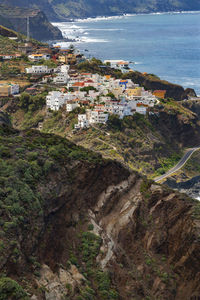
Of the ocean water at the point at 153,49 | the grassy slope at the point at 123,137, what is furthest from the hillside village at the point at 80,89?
the ocean water at the point at 153,49

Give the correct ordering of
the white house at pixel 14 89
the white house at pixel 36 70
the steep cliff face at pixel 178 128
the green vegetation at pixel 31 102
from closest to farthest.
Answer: the steep cliff face at pixel 178 128
the green vegetation at pixel 31 102
the white house at pixel 14 89
the white house at pixel 36 70

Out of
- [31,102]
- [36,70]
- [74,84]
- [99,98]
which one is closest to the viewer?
[99,98]

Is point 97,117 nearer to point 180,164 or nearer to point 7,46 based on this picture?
point 180,164

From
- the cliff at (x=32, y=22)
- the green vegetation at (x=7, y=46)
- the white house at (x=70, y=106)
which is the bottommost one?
the white house at (x=70, y=106)

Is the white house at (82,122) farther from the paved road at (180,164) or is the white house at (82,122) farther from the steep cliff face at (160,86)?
the steep cliff face at (160,86)

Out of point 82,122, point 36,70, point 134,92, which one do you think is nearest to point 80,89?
point 134,92

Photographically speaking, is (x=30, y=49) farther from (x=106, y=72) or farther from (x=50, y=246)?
(x=50, y=246)

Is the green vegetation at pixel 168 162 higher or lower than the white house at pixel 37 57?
lower
